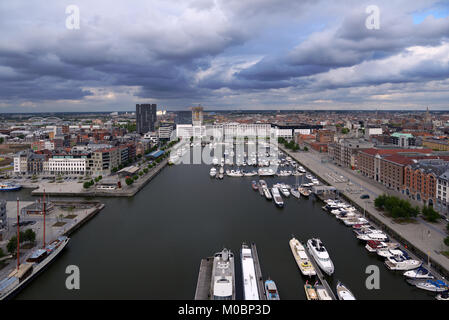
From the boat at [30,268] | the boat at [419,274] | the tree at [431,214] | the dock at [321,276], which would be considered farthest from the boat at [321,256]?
the boat at [30,268]

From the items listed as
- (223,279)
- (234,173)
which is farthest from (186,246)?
(234,173)

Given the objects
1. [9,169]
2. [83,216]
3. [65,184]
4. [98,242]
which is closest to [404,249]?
[98,242]

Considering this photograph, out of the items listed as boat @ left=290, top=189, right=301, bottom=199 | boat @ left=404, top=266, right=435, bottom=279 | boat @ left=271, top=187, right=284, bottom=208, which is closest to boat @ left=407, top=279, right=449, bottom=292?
boat @ left=404, top=266, right=435, bottom=279

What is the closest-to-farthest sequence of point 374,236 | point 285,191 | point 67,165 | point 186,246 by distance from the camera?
1. point 186,246
2. point 374,236
3. point 285,191
4. point 67,165

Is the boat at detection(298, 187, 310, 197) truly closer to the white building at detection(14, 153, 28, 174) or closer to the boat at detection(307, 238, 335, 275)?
the boat at detection(307, 238, 335, 275)

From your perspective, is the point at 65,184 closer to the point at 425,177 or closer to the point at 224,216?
the point at 224,216

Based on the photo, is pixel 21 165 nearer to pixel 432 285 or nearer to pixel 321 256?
pixel 321 256
